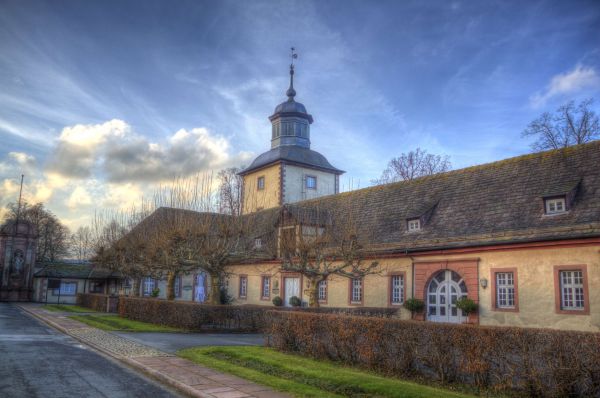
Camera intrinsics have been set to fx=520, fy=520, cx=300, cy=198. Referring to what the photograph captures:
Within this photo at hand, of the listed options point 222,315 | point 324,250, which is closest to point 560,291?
point 324,250

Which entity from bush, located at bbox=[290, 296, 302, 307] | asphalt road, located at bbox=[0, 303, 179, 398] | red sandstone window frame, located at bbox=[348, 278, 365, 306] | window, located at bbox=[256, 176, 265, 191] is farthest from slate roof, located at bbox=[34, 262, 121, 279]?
asphalt road, located at bbox=[0, 303, 179, 398]

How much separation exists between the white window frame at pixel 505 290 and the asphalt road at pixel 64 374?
13.0m

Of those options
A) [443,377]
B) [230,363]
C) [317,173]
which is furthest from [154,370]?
[317,173]

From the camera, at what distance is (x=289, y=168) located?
44.6m

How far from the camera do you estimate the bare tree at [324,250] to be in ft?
69.8

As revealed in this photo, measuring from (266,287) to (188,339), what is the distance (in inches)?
535

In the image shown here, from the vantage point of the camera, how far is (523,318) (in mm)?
17641

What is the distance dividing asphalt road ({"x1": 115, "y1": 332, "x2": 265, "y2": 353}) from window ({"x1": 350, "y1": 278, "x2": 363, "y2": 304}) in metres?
6.10

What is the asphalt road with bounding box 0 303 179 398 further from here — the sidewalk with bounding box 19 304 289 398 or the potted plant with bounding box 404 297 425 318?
the potted plant with bounding box 404 297 425 318

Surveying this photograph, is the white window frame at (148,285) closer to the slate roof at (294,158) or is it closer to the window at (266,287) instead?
the slate roof at (294,158)

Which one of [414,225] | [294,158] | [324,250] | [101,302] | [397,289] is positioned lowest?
[101,302]

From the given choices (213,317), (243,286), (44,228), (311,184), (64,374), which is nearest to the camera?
(64,374)

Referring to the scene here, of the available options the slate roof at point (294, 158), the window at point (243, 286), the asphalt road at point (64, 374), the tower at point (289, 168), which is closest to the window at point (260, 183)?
the tower at point (289, 168)

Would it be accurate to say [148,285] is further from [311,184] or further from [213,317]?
[213,317]
